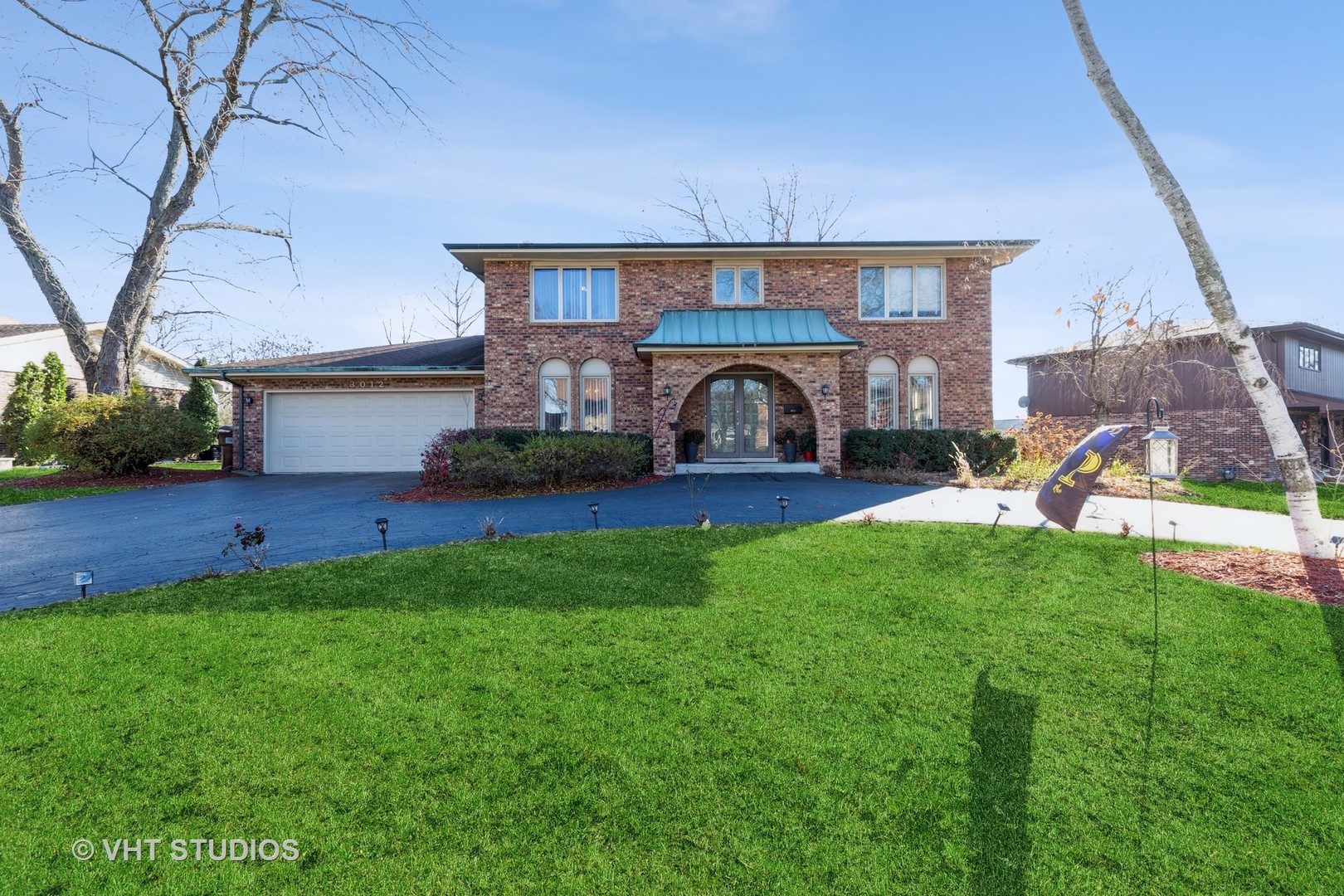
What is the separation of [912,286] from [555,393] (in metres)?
9.82

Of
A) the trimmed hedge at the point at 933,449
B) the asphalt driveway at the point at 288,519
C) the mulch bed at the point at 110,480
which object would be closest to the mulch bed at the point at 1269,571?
the asphalt driveway at the point at 288,519

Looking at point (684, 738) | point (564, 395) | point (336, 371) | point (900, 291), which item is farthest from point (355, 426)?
point (684, 738)

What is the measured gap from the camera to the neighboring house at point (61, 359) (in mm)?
21562

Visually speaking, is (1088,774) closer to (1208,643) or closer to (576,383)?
(1208,643)

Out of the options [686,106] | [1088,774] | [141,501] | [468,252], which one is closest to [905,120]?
[686,106]

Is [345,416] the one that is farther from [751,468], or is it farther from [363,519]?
[751,468]

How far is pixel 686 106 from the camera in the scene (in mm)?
12305

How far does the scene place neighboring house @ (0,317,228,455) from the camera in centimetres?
2156

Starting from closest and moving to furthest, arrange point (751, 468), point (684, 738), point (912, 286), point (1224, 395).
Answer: point (684, 738), point (751, 468), point (912, 286), point (1224, 395)

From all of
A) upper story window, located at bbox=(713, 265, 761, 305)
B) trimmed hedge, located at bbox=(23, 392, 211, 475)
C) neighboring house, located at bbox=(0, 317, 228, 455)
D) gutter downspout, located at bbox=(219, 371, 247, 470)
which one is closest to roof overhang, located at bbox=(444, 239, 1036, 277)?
upper story window, located at bbox=(713, 265, 761, 305)

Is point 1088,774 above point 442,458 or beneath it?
beneath

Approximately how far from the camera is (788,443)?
51.6 ft

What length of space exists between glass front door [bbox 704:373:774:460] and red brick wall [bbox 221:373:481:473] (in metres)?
6.32

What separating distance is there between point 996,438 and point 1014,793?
13.5 m
